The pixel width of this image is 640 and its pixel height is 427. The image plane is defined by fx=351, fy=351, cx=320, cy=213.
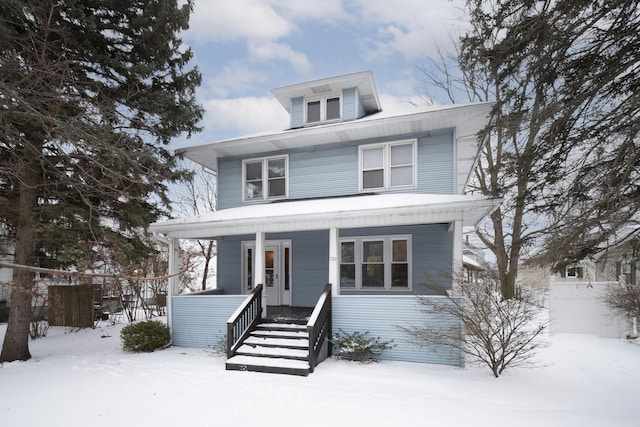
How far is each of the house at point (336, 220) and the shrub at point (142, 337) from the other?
591 mm

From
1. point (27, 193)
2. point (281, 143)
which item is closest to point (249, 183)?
point (281, 143)

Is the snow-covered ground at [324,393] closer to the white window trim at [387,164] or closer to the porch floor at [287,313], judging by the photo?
the porch floor at [287,313]

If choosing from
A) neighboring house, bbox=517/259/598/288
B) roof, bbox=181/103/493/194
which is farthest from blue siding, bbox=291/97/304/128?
neighboring house, bbox=517/259/598/288

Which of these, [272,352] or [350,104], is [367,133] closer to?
[350,104]

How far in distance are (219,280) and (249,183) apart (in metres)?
3.42

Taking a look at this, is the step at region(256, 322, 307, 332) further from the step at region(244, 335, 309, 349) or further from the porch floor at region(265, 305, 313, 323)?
the step at region(244, 335, 309, 349)

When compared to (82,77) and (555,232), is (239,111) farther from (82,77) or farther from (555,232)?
(555,232)

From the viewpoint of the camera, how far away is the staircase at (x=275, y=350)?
732 centimetres

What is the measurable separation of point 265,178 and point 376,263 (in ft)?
14.8

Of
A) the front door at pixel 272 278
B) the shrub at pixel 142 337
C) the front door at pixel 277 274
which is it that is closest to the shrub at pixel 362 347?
the front door at pixel 277 274

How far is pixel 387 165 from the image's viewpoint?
1027 centimetres

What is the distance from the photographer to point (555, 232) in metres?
5.79

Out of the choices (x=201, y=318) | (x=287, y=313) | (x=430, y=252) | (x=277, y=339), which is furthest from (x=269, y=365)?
(x=430, y=252)

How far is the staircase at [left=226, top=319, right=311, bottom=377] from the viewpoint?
24.0 ft
